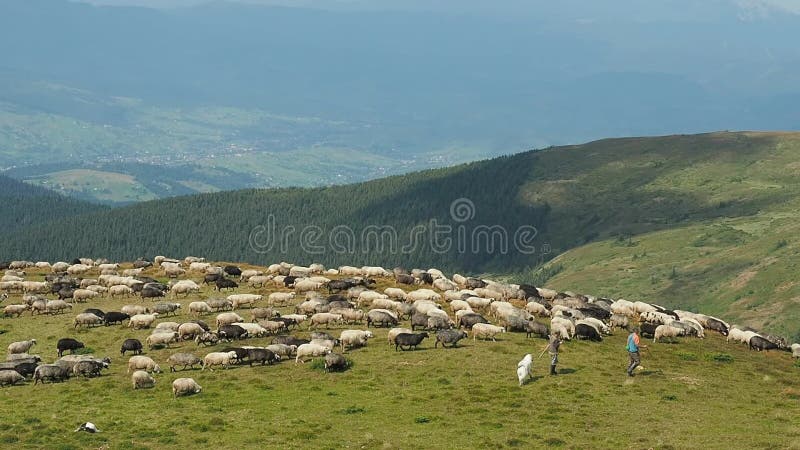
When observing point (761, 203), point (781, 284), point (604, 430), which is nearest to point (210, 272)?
point (604, 430)

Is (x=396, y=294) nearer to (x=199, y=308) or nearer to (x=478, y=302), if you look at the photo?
(x=478, y=302)

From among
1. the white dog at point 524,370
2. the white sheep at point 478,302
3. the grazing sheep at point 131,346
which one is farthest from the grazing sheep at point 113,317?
the white dog at point 524,370

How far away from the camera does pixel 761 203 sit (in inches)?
7594

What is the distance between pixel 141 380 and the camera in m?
42.0

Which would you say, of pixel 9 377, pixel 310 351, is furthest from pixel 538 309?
pixel 9 377

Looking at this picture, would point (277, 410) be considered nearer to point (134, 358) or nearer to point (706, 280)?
point (134, 358)

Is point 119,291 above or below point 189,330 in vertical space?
above

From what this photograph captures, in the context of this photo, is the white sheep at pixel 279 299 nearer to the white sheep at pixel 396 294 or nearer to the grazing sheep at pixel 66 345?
the white sheep at pixel 396 294

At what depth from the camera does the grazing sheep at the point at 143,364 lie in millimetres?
44625

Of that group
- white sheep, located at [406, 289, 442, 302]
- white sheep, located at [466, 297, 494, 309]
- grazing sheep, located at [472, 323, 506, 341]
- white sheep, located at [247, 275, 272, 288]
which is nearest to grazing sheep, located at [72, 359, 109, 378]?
grazing sheep, located at [472, 323, 506, 341]

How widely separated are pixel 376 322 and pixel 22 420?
78.7 feet

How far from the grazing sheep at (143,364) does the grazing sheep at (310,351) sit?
7.01m

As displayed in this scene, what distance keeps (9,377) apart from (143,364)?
615 cm

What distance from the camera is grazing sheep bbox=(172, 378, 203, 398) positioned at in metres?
40.5
